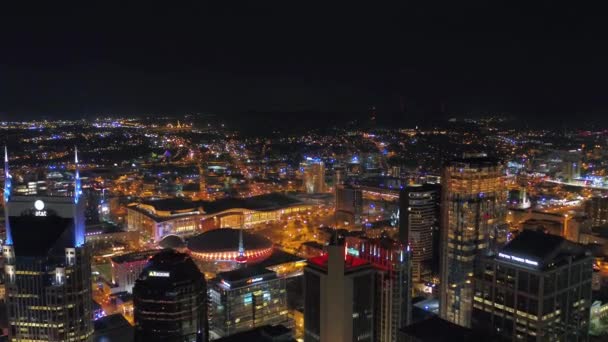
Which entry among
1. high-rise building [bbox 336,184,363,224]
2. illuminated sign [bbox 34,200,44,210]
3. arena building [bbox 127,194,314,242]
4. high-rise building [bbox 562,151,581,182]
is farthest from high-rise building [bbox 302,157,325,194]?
illuminated sign [bbox 34,200,44,210]

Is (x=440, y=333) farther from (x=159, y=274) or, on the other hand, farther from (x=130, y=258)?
(x=130, y=258)

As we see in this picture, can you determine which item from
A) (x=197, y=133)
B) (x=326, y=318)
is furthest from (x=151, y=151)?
(x=326, y=318)

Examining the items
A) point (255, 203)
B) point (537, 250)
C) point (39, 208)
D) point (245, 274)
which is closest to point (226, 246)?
point (245, 274)

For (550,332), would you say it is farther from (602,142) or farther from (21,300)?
(602,142)

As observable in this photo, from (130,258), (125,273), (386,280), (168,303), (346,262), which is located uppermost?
(346,262)

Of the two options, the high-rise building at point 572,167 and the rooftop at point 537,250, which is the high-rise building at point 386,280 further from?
the high-rise building at point 572,167

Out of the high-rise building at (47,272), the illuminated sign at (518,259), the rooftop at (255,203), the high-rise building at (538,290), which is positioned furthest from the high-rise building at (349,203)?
the high-rise building at (47,272)
